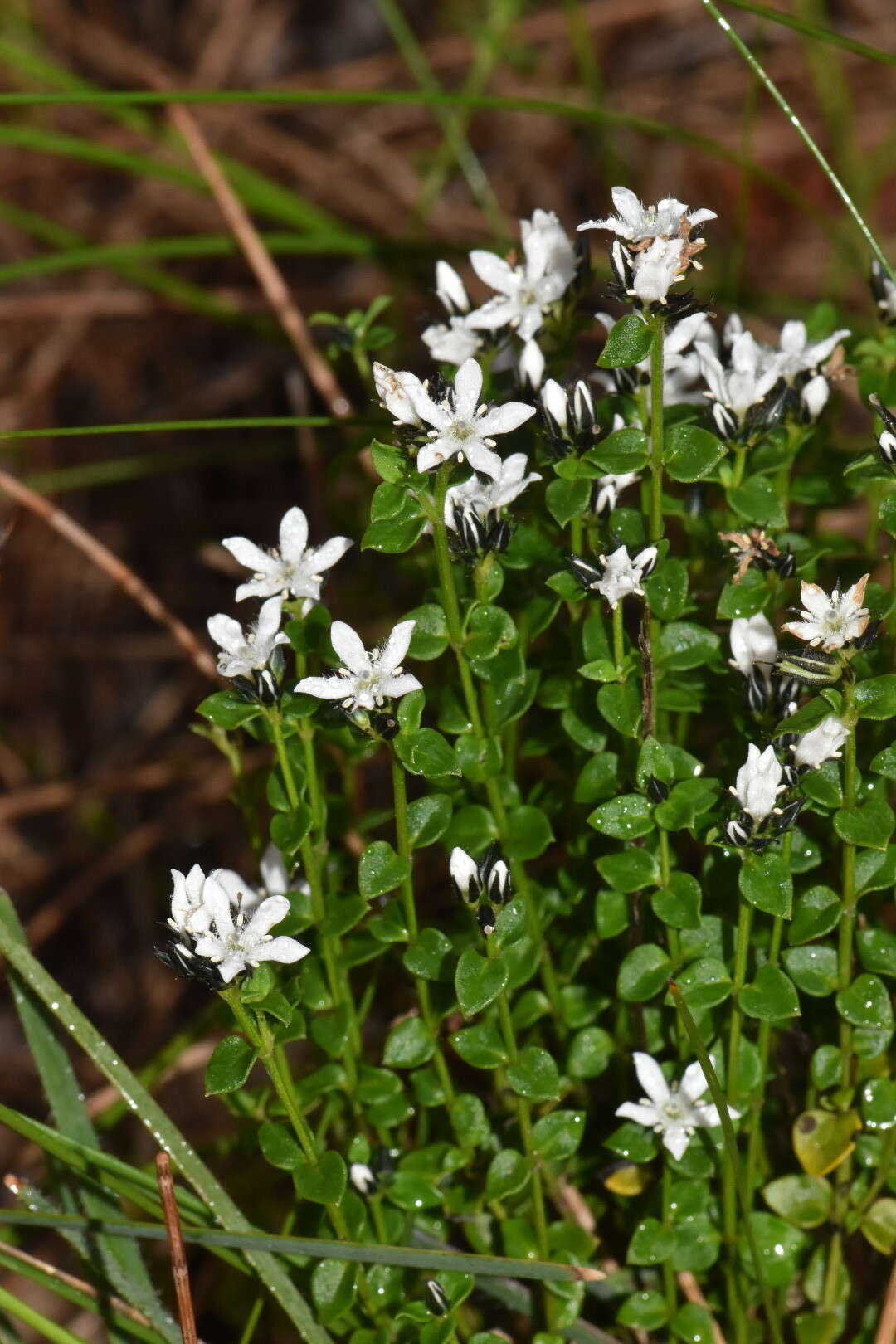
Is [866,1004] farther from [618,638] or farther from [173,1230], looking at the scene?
[173,1230]

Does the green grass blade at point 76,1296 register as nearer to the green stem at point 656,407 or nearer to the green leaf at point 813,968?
the green leaf at point 813,968

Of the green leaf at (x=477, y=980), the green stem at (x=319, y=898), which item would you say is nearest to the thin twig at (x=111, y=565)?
the green stem at (x=319, y=898)

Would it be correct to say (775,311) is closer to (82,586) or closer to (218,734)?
(82,586)

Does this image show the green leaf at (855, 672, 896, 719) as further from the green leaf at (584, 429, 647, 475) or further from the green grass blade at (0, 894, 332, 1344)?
the green grass blade at (0, 894, 332, 1344)

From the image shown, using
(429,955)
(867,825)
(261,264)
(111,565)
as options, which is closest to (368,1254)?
(429,955)

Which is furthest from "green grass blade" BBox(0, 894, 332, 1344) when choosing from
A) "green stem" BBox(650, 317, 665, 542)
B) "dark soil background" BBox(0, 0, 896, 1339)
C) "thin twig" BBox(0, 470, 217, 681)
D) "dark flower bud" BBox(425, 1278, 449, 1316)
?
"dark soil background" BBox(0, 0, 896, 1339)

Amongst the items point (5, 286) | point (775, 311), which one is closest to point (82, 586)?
point (5, 286)
